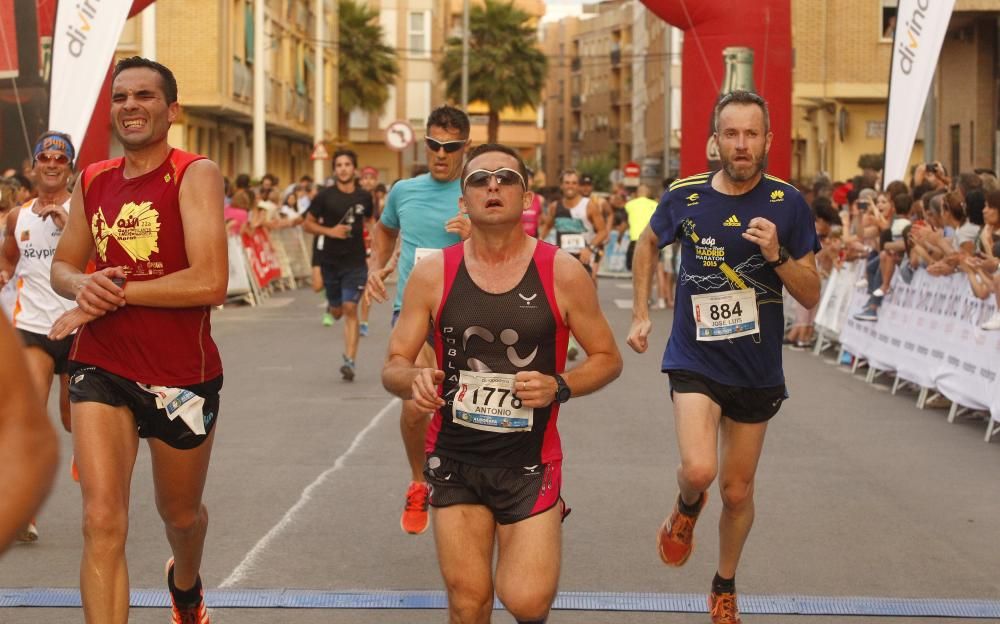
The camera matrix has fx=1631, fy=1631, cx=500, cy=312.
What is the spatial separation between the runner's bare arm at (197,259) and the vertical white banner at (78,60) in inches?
394

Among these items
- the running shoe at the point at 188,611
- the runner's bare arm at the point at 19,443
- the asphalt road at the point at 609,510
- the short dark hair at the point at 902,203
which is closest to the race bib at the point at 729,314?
the asphalt road at the point at 609,510

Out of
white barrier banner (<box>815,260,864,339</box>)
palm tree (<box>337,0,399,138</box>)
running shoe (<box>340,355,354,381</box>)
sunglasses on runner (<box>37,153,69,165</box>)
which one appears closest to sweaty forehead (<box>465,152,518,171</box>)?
sunglasses on runner (<box>37,153,69,165</box>)

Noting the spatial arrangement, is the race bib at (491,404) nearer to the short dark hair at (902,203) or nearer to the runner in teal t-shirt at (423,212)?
the runner in teal t-shirt at (423,212)

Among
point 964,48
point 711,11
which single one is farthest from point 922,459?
point 964,48

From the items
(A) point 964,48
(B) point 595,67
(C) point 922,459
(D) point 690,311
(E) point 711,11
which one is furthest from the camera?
(B) point 595,67

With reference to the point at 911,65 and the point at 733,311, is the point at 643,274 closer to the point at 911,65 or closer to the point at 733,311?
the point at 733,311

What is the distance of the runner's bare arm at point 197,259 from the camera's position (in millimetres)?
5355

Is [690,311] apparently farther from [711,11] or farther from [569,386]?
[711,11]

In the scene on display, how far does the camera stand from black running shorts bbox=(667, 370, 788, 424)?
632 cm

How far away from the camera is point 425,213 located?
826cm

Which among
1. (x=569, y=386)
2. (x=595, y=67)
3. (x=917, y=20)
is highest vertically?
(x=595, y=67)

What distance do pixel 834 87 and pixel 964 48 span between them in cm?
1087

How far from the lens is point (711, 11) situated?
60.1 feet

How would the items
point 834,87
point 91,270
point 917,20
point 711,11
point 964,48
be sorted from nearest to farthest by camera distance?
point 91,270, point 917,20, point 711,11, point 964,48, point 834,87
